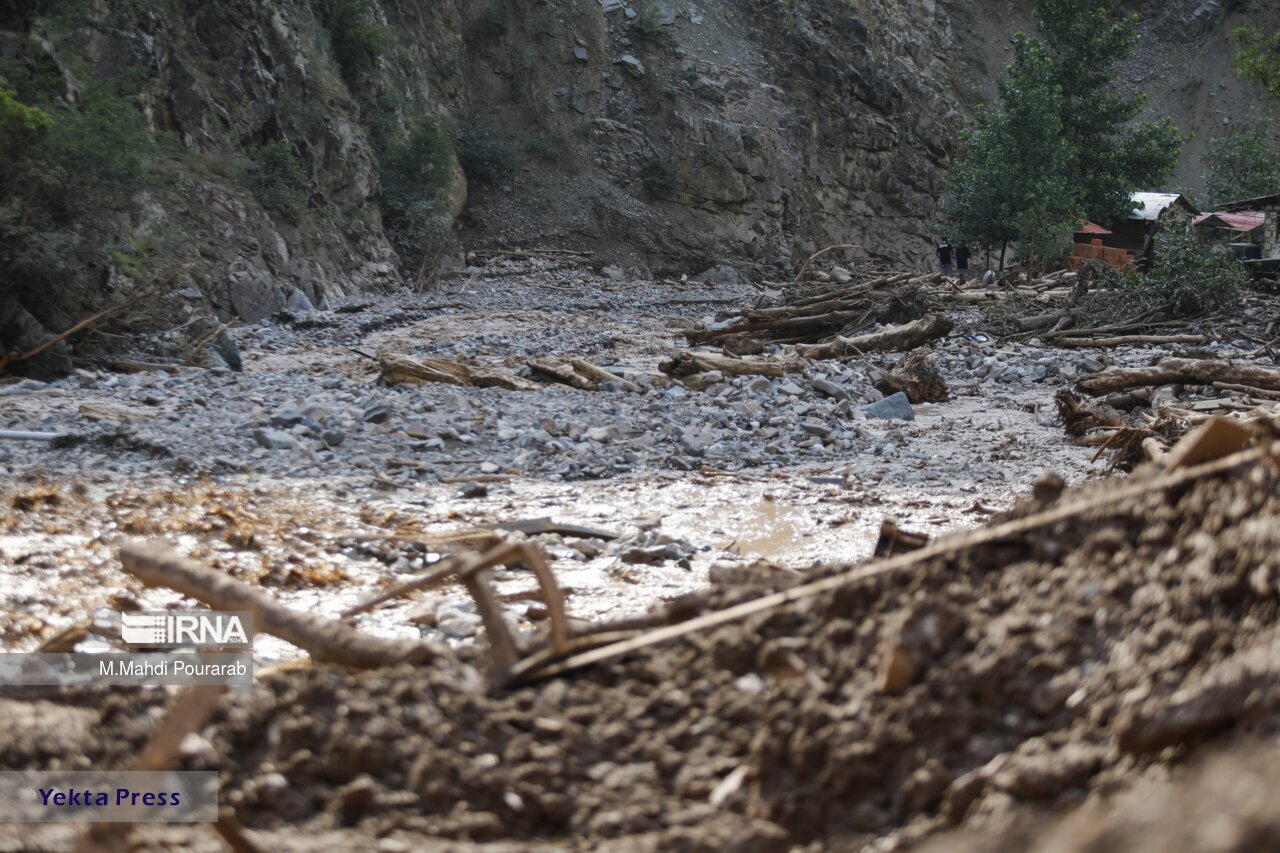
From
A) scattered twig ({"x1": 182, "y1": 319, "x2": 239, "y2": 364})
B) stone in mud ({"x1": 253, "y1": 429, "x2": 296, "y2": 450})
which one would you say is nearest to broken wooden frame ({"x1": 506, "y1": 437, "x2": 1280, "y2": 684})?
stone in mud ({"x1": 253, "y1": 429, "x2": 296, "y2": 450})

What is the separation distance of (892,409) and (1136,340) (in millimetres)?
5676

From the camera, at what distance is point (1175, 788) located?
3.77ft

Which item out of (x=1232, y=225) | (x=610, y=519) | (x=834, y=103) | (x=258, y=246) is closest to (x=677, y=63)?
(x=834, y=103)

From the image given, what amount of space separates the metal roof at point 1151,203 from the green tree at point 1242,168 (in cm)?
717

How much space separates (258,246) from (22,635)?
1432 cm

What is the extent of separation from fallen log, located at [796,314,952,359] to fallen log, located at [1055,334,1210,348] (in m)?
1.71

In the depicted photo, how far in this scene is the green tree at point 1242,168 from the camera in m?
36.7

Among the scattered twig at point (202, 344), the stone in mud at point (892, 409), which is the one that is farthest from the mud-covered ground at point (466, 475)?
the scattered twig at point (202, 344)

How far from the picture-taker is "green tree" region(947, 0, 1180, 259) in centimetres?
2558

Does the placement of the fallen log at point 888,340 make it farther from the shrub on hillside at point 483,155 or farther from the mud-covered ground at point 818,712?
the shrub on hillside at point 483,155

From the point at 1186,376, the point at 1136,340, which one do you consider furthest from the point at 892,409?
the point at 1136,340

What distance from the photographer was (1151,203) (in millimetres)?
30703

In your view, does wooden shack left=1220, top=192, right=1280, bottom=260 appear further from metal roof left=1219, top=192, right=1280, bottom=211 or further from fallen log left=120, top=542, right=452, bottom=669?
fallen log left=120, top=542, right=452, bottom=669

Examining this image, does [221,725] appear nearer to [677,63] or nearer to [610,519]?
[610,519]
